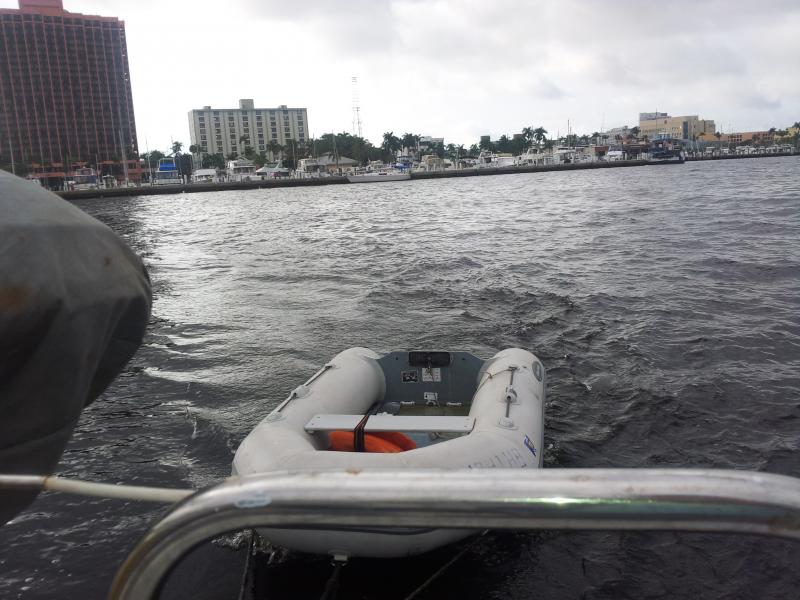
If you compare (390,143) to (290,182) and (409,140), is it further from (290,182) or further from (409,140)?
(290,182)

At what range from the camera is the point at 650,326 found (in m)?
10.9

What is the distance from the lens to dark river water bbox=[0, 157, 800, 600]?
470cm

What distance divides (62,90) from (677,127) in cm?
15605

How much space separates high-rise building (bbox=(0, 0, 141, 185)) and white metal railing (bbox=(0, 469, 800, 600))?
383ft

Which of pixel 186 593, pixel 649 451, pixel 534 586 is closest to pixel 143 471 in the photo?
pixel 186 593

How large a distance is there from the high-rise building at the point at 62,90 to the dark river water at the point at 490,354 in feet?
340

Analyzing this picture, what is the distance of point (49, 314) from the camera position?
1.23 meters

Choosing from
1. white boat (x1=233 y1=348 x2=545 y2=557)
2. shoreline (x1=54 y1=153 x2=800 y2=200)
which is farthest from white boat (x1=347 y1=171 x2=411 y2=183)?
white boat (x1=233 y1=348 x2=545 y2=557)

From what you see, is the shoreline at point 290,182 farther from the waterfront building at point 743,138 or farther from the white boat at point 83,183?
the waterfront building at point 743,138

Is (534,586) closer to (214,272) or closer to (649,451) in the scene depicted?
(649,451)

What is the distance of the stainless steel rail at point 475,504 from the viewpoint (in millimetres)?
1015

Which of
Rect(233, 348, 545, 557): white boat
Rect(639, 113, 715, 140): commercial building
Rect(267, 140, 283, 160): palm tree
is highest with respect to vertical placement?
Rect(639, 113, 715, 140): commercial building

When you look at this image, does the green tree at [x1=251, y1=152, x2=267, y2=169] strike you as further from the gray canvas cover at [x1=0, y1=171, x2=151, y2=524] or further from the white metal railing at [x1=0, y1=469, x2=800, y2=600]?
the white metal railing at [x1=0, y1=469, x2=800, y2=600]

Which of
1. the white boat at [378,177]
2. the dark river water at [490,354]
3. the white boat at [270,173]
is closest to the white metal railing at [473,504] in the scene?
the dark river water at [490,354]
